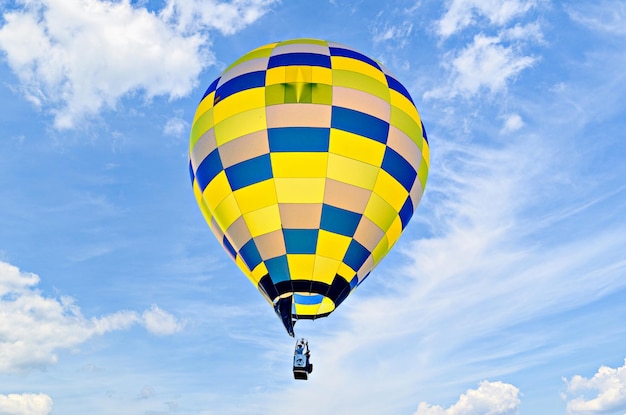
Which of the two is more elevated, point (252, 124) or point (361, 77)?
point (361, 77)

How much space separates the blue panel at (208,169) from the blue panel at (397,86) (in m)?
5.33

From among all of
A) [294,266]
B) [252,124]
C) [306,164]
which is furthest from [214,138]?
[294,266]

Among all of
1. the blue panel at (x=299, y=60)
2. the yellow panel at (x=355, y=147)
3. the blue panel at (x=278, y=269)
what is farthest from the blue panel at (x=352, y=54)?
the blue panel at (x=278, y=269)

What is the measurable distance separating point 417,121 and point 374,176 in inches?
122

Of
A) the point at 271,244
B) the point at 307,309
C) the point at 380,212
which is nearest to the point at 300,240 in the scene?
the point at 271,244

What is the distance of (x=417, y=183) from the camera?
20.1 meters

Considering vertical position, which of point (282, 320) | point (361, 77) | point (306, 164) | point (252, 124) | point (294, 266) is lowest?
point (282, 320)

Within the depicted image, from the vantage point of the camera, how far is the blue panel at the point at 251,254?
1797cm

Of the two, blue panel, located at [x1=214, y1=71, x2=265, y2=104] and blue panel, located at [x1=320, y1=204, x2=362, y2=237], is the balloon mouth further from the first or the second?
blue panel, located at [x1=214, y1=71, x2=265, y2=104]

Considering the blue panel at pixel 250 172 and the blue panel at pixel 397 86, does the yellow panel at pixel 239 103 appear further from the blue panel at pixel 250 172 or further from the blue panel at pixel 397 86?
the blue panel at pixel 397 86

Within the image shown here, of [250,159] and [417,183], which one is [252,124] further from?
[417,183]

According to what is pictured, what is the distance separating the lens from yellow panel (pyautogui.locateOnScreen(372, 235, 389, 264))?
1888cm

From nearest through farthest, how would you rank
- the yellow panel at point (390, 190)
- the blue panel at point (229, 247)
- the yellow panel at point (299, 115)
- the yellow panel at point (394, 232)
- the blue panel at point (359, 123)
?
the yellow panel at point (299, 115), the blue panel at point (359, 123), the yellow panel at point (390, 190), the blue panel at point (229, 247), the yellow panel at point (394, 232)

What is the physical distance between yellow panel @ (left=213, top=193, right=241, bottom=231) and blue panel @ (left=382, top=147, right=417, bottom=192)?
158 inches
